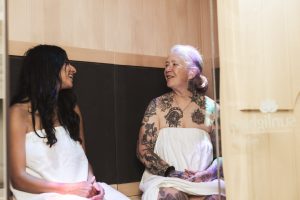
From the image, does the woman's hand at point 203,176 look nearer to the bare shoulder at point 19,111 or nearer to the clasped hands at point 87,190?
the clasped hands at point 87,190

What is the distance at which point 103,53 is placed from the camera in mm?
2453

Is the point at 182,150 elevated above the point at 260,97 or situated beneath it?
situated beneath

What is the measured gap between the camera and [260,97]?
5.29 feet

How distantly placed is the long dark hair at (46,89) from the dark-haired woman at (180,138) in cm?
47

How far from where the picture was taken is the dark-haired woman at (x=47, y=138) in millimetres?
1819

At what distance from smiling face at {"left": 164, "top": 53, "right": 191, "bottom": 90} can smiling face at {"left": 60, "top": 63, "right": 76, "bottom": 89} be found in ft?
2.09

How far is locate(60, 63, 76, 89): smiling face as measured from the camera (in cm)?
207

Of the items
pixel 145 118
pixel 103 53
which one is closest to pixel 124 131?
pixel 145 118

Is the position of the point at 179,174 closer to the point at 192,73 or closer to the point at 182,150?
the point at 182,150

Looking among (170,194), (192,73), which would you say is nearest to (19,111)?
(170,194)

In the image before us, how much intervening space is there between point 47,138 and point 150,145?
2.13 ft

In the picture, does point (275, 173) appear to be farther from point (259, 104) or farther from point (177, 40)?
point (177, 40)

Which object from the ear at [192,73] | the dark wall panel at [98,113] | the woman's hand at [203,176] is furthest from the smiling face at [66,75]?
the woman's hand at [203,176]

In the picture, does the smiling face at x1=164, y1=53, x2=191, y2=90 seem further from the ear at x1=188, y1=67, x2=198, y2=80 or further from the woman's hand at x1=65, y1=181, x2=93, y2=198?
the woman's hand at x1=65, y1=181, x2=93, y2=198
